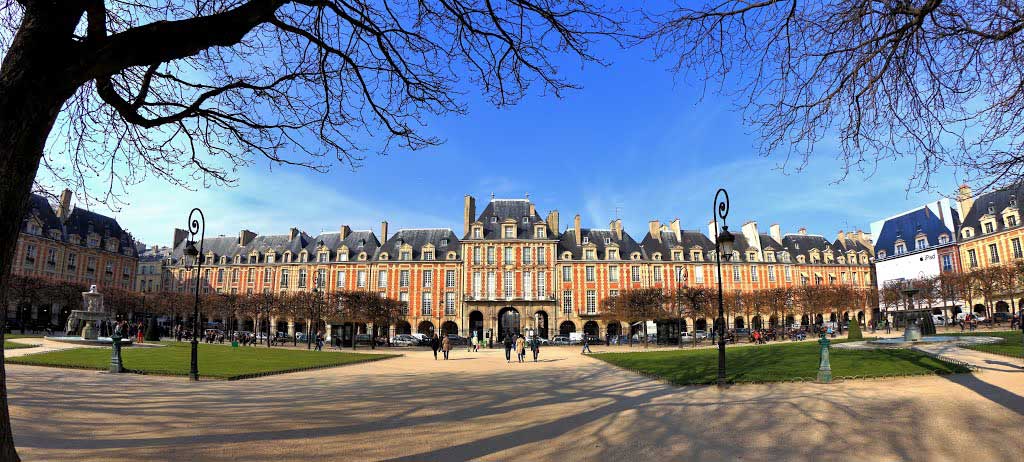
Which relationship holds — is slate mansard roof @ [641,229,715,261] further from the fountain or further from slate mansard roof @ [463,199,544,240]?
the fountain

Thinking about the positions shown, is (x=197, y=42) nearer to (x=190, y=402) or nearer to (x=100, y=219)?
(x=190, y=402)

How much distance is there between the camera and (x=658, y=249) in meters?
55.9

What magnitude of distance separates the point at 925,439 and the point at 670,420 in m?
2.92

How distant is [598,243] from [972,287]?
97.4ft

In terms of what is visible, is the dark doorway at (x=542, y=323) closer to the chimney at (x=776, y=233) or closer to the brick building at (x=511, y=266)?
the brick building at (x=511, y=266)

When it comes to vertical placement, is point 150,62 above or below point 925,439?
above

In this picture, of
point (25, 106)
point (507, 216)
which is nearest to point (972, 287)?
point (507, 216)

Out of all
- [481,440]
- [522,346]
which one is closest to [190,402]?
[481,440]

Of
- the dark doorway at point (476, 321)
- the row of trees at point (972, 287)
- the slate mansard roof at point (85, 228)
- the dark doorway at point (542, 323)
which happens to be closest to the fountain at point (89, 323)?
the slate mansard roof at point (85, 228)

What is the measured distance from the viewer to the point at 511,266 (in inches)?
2035

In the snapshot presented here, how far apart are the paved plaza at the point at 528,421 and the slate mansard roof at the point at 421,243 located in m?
43.4

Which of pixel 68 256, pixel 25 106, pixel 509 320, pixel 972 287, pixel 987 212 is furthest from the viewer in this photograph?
pixel 509 320

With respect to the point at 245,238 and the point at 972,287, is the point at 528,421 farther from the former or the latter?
the point at 245,238

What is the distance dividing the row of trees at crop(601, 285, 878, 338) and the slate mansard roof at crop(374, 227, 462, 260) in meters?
17.4
